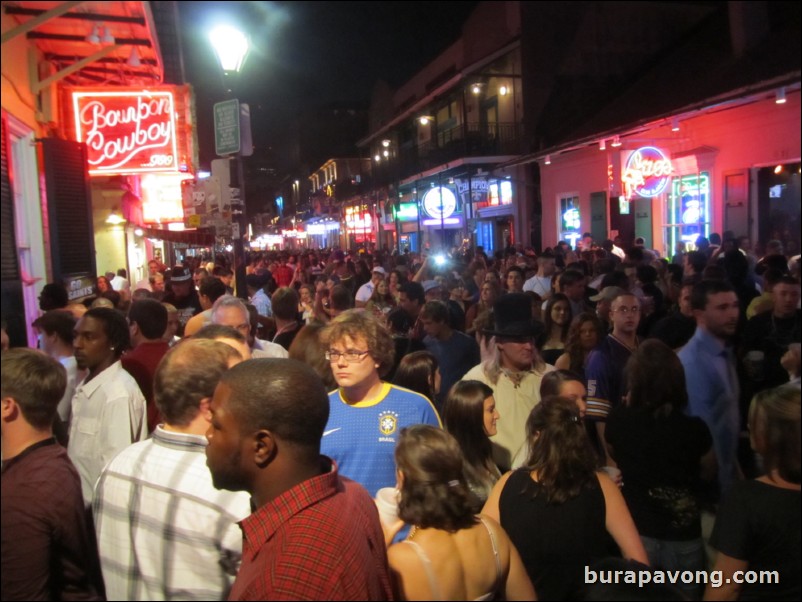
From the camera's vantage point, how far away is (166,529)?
1994 mm

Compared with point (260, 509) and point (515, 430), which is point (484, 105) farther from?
point (260, 509)

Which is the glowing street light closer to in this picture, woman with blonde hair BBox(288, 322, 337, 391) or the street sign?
the street sign

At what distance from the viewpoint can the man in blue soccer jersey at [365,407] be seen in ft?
Answer: 10.7

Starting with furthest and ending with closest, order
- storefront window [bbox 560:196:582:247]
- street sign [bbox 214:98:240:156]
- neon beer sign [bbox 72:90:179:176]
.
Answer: storefront window [bbox 560:196:582:247] → neon beer sign [bbox 72:90:179:176] → street sign [bbox 214:98:240:156]

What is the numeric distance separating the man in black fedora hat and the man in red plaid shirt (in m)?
2.33

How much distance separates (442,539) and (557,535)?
73 centimetres

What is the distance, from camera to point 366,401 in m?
3.49

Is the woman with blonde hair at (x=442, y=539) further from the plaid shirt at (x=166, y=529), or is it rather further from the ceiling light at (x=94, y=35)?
the ceiling light at (x=94, y=35)

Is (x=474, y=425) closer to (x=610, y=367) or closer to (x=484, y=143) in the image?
(x=610, y=367)

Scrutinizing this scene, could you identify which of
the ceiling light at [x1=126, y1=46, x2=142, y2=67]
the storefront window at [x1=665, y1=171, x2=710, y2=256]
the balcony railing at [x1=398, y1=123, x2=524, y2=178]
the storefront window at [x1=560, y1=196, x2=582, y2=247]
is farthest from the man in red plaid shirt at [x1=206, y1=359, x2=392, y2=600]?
the balcony railing at [x1=398, y1=123, x2=524, y2=178]

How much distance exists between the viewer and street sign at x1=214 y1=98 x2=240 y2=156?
24.8 feet

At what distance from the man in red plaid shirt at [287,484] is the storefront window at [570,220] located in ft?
62.5

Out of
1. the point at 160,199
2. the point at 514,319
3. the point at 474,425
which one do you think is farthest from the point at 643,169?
the point at 160,199

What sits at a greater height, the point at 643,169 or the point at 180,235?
the point at 643,169
